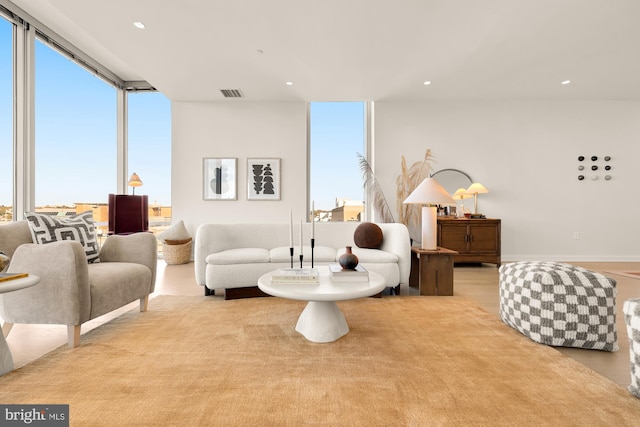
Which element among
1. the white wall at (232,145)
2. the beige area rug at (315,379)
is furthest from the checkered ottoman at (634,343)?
the white wall at (232,145)

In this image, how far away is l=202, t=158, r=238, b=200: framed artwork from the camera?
553 cm

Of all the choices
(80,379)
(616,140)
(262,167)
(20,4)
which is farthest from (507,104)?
(20,4)

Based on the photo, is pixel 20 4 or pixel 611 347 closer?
pixel 611 347

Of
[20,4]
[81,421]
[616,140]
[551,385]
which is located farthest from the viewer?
[616,140]

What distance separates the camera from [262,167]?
5.53 m

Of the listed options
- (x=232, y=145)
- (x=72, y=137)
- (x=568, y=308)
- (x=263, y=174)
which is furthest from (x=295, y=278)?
(x=72, y=137)

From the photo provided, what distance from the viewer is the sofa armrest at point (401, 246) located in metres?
3.12

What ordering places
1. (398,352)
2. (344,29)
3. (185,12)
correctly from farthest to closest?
(344,29) < (185,12) < (398,352)

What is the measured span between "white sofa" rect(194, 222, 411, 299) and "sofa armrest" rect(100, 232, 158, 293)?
54 centimetres

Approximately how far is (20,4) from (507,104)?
6.90 metres

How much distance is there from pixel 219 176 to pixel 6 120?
2669mm

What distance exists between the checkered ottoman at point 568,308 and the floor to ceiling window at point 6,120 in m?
5.25

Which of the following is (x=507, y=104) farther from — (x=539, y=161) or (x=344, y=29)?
(x=344, y=29)

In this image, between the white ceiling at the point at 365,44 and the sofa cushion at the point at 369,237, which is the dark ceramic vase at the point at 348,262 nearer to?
the sofa cushion at the point at 369,237
